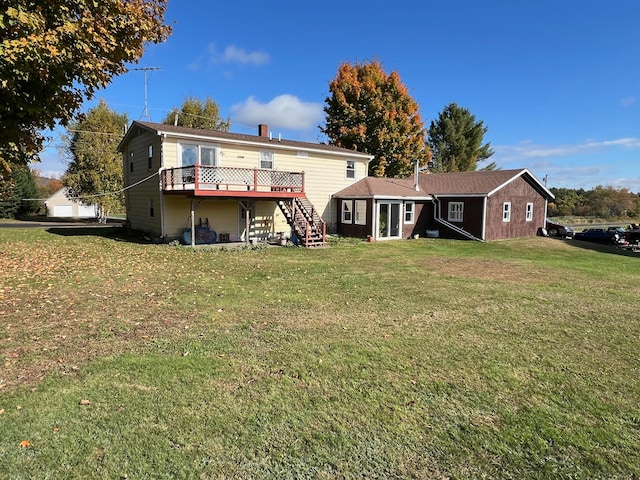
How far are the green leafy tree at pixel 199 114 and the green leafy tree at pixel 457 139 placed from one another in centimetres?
2641

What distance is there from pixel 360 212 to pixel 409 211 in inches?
123

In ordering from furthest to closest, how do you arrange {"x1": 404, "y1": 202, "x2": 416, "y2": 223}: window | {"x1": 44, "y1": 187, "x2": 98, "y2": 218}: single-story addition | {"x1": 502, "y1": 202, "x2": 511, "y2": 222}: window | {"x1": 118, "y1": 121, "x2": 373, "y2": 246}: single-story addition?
{"x1": 44, "y1": 187, "x2": 98, "y2": 218}: single-story addition → {"x1": 502, "y1": 202, "x2": 511, "y2": 222}: window → {"x1": 404, "y1": 202, "x2": 416, "y2": 223}: window → {"x1": 118, "y1": 121, "x2": 373, "y2": 246}: single-story addition

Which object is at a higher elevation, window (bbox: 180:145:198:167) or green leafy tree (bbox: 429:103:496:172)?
green leafy tree (bbox: 429:103:496:172)

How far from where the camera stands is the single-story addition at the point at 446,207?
20.1 metres

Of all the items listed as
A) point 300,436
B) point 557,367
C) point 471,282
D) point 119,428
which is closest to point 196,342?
point 119,428

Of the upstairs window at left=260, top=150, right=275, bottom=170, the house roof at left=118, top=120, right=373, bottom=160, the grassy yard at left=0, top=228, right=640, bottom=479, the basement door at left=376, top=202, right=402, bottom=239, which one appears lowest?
the grassy yard at left=0, top=228, right=640, bottom=479

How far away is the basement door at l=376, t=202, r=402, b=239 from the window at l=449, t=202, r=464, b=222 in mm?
3273

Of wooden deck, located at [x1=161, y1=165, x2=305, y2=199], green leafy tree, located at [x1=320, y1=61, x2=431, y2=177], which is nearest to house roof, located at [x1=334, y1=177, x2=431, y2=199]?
wooden deck, located at [x1=161, y1=165, x2=305, y2=199]

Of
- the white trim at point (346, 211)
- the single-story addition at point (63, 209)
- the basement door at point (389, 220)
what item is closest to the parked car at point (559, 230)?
the basement door at point (389, 220)

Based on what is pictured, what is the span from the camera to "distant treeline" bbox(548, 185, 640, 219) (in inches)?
1754

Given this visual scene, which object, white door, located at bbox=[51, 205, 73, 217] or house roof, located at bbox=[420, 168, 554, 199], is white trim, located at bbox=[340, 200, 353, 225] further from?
white door, located at bbox=[51, 205, 73, 217]

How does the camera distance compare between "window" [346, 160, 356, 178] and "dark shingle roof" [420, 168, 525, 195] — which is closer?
"dark shingle roof" [420, 168, 525, 195]

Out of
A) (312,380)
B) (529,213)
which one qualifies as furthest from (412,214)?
(312,380)

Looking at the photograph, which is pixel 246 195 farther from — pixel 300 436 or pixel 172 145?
pixel 300 436
